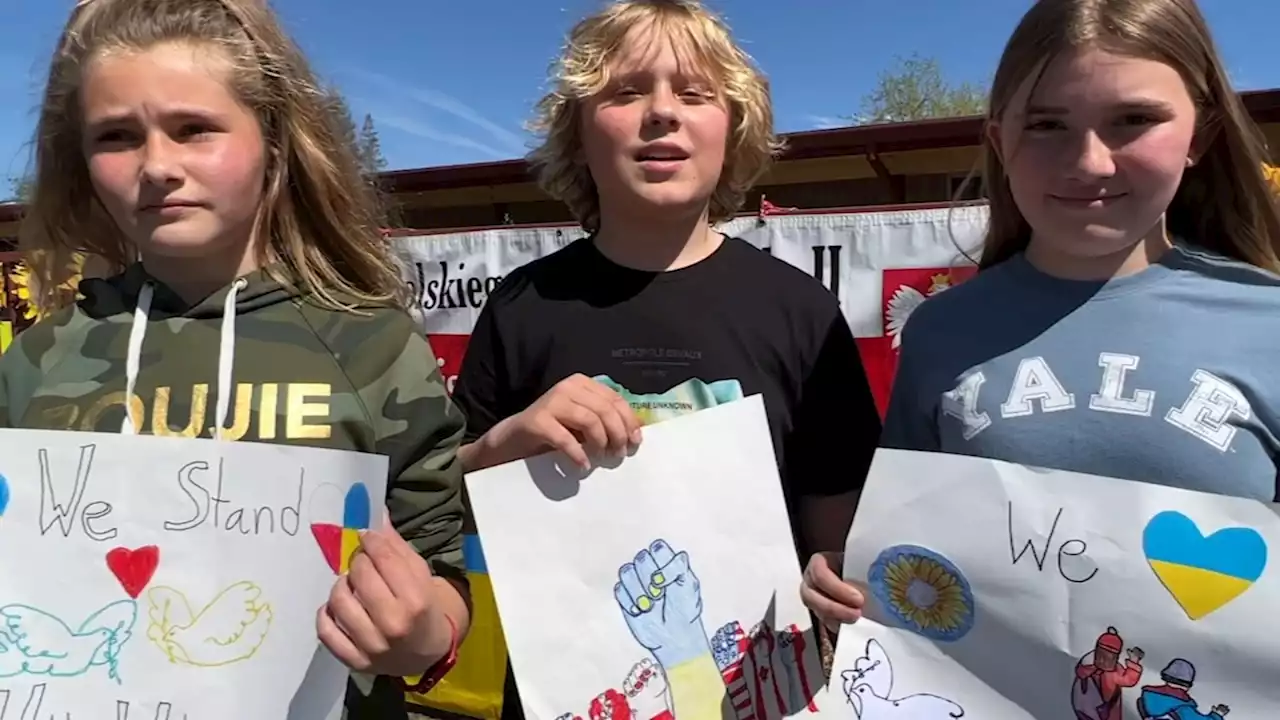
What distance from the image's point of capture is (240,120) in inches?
58.2

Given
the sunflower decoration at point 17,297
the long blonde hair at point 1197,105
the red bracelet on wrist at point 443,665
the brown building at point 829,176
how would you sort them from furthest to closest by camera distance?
the sunflower decoration at point 17,297, the brown building at point 829,176, the long blonde hair at point 1197,105, the red bracelet on wrist at point 443,665

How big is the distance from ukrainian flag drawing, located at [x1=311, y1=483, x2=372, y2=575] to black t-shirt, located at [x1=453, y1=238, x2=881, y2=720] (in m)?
0.52

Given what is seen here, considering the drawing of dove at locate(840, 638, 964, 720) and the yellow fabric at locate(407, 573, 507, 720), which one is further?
the yellow fabric at locate(407, 573, 507, 720)

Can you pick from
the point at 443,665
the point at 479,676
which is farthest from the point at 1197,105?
the point at 479,676

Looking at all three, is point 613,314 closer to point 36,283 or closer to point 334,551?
point 334,551

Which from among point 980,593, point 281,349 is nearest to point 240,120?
point 281,349

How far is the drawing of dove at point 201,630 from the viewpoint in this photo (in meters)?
1.28

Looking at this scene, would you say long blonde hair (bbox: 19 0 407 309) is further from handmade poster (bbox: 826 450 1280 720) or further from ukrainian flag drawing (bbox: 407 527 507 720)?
ukrainian flag drawing (bbox: 407 527 507 720)

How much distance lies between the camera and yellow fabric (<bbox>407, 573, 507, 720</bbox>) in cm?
498

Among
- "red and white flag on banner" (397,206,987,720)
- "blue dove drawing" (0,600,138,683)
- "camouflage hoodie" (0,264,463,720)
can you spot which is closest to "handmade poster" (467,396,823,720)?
"camouflage hoodie" (0,264,463,720)

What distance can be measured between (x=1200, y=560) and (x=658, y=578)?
32.0 inches

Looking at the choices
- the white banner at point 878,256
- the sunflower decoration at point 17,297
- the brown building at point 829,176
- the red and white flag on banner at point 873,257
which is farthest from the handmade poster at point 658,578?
the sunflower decoration at point 17,297

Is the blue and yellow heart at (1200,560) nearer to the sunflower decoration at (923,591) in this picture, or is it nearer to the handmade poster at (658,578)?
the sunflower decoration at (923,591)

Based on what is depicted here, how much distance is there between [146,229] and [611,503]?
2.81ft
